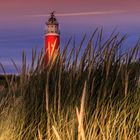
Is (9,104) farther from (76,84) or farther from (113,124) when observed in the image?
(113,124)

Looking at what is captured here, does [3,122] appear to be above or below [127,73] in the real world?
below

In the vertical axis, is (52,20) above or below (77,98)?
below

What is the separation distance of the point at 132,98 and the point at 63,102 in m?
0.73

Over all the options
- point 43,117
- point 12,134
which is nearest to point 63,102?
point 43,117

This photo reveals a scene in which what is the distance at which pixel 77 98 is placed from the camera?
5.85 metres

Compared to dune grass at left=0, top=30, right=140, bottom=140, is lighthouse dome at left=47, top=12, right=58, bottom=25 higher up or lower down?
lower down

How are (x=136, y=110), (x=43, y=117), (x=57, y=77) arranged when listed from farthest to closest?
(x=57, y=77)
(x=43, y=117)
(x=136, y=110)

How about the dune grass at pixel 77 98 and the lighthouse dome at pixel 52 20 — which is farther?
the lighthouse dome at pixel 52 20

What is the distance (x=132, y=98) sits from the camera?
5680 millimetres

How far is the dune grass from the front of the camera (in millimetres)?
5352

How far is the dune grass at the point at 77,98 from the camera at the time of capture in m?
5.35

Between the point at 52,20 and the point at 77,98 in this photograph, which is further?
the point at 52,20

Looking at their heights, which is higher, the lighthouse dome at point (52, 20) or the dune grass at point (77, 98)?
the dune grass at point (77, 98)

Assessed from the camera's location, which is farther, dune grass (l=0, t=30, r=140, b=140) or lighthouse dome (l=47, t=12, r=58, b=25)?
lighthouse dome (l=47, t=12, r=58, b=25)
